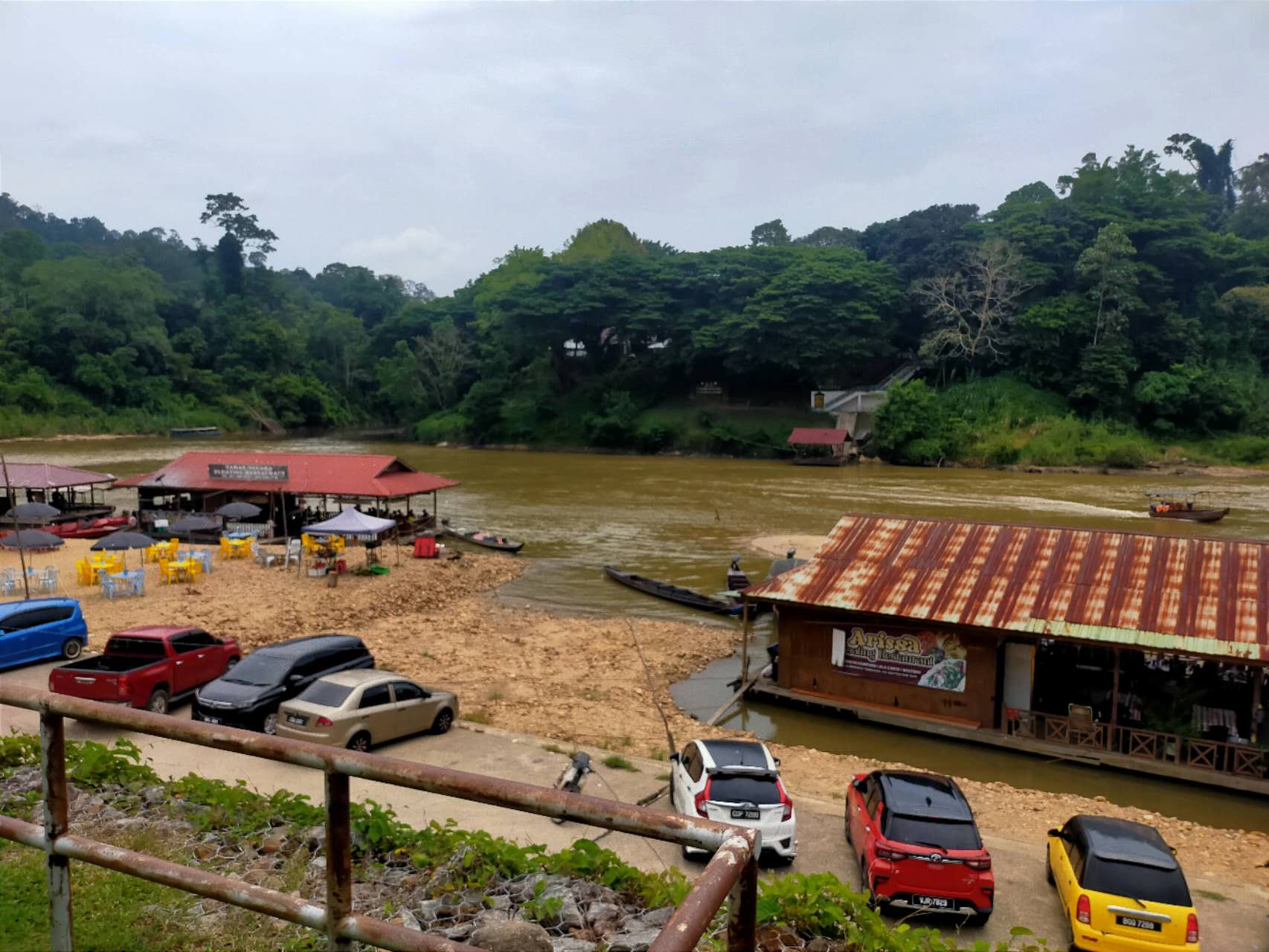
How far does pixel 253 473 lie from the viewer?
39375 millimetres

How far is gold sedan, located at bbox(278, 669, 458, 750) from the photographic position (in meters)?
14.3

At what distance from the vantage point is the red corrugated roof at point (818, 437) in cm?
7838

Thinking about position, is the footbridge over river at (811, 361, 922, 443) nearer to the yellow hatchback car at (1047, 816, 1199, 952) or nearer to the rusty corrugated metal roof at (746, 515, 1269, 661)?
the rusty corrugated metal roof at (746, 515, 1269, 661)

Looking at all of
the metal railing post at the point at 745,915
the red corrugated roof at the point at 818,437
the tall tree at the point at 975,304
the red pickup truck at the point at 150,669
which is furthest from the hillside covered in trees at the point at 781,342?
the metal railing post at the point at 745,915

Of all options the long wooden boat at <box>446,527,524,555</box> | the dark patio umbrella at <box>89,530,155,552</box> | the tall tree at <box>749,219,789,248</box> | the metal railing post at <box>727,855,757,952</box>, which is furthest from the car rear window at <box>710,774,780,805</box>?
the tall tree at <box>749,219,789,248</box>

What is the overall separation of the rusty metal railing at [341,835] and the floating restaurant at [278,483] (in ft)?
118

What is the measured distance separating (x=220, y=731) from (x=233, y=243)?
155 metres

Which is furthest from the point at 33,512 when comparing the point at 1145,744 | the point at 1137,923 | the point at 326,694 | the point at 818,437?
the point at 818,437

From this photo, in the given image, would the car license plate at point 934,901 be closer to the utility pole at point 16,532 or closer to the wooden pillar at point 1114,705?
the wooden pillar at point 1114,705

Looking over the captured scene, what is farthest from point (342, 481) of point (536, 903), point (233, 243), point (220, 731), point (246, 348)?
point (233, 243)

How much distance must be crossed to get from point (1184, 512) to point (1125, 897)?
45278mm

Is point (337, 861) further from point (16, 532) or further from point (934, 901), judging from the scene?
point (16, 532)

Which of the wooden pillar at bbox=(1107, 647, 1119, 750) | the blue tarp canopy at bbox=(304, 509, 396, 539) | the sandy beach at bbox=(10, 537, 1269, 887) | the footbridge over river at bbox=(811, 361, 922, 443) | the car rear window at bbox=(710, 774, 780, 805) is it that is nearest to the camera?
the car rear window at bbox=(710, 774, 780, 805)

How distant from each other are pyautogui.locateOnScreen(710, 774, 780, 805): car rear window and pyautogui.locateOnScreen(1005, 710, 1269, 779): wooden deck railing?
27.5 ft
